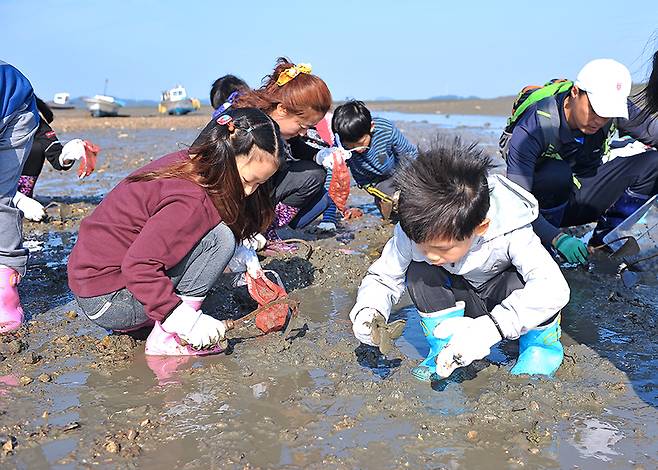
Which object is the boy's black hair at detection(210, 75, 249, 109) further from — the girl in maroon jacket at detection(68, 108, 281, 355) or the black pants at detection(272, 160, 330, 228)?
the girl in maroon jacket at detection(68, 108, 281, 355)

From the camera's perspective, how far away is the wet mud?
2.12m

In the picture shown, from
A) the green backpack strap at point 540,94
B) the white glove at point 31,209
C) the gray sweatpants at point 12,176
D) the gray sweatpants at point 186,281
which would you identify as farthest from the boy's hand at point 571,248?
the white glove at point 31,209

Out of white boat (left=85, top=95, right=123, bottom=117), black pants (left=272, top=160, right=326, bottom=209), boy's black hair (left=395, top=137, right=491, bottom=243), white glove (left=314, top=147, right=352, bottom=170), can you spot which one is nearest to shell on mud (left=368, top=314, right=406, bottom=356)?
boy's black hair (left=395, top=137, right=491, bottom=243)

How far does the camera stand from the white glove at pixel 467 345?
2.35m

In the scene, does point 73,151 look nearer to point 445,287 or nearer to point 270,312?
point 270,312

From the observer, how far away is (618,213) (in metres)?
4.63

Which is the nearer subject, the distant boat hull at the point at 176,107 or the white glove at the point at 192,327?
the white glove at the point at 192,327

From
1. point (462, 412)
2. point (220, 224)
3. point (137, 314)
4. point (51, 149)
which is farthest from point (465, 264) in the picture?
point (51, 149)

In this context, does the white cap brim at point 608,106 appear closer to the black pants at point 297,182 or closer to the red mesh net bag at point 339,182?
the red mesh net bag at point 339,182

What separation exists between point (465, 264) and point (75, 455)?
5.10 ft

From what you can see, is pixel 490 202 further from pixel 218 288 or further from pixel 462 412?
pixel 218 288

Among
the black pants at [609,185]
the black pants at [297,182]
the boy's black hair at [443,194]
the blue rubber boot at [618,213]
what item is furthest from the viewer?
the black pants at [297,182]

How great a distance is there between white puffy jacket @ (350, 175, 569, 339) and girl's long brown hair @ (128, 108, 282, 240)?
2.23 feet

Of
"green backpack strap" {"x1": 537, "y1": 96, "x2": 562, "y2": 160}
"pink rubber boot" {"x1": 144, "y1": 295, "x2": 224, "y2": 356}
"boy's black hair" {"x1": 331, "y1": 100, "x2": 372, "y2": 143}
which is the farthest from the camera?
"boy's black hair" {"x1": 331, "y1": 100, "x2": 372, "y2": 143}
